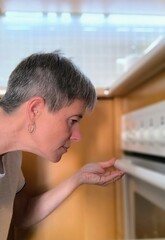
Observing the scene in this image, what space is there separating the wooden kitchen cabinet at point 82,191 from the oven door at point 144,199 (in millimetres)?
148

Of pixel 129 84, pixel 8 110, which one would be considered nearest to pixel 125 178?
pixel 129 84

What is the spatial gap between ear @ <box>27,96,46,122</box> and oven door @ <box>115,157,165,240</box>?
243mm

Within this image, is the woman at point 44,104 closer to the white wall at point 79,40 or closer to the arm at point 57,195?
the arm at point 57,195

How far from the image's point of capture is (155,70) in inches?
32.0

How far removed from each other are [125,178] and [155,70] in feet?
1.08

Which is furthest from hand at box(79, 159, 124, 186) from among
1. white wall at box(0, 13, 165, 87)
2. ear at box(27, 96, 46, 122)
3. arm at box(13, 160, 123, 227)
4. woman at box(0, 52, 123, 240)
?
white wall at box(0, 13, 165, 87)

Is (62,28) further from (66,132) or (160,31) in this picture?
(66,132)

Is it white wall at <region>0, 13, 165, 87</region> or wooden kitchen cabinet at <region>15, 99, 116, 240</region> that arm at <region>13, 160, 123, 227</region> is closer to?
wooden kitchen cabinet at <region>15, 99, 116, 240</region>

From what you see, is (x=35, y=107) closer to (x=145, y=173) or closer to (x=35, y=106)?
(x=35, y=106)

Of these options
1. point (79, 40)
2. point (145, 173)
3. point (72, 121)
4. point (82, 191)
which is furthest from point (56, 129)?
point (79, 40)

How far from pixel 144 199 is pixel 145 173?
0.49ft

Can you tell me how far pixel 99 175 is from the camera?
0.93 meters

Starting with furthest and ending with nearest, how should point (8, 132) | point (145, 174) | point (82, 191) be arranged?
point (82, 191) < point (8, 132) < point (145, 174)

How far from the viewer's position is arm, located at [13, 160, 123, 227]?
3.03 feet
